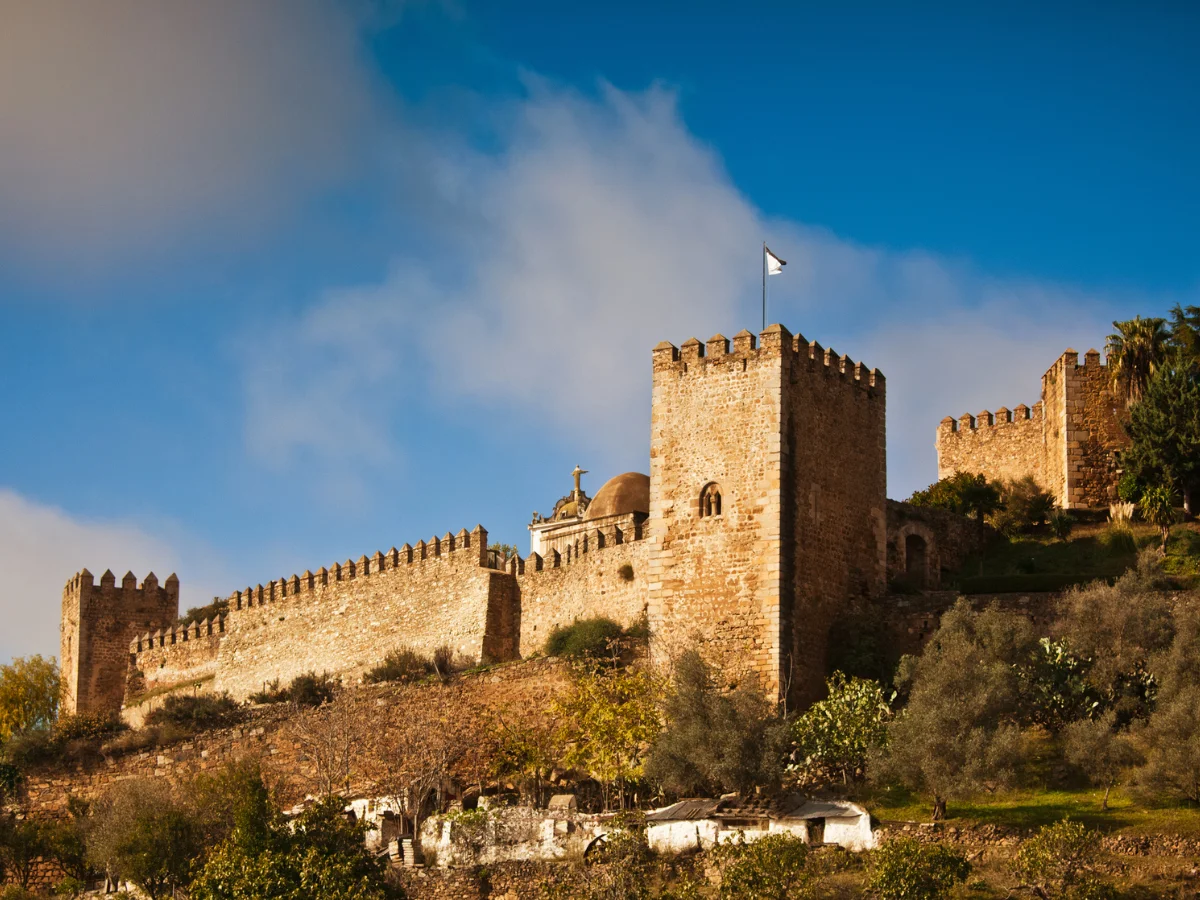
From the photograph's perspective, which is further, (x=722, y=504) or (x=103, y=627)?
(x=103, y=627)

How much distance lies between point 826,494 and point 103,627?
27.0 m

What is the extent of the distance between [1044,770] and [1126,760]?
56.2 inches

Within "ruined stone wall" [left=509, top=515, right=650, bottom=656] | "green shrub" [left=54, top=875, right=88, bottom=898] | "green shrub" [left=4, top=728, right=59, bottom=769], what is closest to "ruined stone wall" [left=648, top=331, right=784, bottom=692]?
"ruined stone wall" [left=509, top=515, right=650, bottom=656]

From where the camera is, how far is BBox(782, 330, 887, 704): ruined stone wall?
29.2m

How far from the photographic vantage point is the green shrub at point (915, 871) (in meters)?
21.2

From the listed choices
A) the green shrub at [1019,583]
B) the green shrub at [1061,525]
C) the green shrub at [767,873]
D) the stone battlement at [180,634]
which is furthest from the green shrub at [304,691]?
the green shrub at [1061,525]

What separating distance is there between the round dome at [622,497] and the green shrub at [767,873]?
1969 centimetres

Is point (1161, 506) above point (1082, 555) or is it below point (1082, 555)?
above

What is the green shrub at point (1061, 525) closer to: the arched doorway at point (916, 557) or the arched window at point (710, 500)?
the arched doorway at point (916, 557)

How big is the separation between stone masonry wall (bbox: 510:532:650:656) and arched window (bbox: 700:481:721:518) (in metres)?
4.02

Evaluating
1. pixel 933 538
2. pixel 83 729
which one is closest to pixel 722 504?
pixel 933 538

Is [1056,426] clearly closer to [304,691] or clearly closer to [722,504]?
[722,504]

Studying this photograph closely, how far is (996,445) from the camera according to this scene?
42.2 meters

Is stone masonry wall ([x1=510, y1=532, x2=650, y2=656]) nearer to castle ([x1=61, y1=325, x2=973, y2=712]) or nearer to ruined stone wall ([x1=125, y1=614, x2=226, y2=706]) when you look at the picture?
castle ([x1=61, y1=325, x2=973, y2=712])
